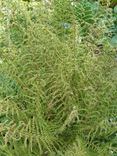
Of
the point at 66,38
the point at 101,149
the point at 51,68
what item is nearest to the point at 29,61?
the point at 51,68

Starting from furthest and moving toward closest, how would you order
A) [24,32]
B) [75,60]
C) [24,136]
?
1. [24,32]
2. [75,60]
3. [24,136]

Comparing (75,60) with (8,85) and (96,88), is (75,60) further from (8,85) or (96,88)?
(8,85)

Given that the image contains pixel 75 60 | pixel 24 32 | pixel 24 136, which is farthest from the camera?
pixel 24 32

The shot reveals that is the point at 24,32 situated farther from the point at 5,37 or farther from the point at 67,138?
the point at 67,138

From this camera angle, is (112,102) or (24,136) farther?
(112,102)

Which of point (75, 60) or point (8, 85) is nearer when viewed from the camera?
point (75, 60)

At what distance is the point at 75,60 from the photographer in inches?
92.0

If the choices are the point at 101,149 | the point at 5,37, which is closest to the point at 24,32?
the point at 5,37

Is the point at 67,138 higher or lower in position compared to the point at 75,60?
lower

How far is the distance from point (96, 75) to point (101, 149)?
0.37 m

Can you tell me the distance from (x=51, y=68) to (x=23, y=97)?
20 centimetres

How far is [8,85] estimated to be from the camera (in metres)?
2.56

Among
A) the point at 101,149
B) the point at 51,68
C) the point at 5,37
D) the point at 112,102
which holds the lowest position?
the point at 101,149

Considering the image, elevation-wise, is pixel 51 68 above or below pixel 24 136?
above
